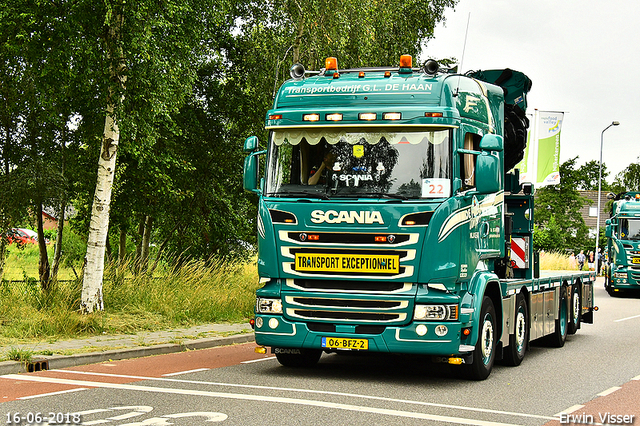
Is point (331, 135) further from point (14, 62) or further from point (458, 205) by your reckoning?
point (14, 62)

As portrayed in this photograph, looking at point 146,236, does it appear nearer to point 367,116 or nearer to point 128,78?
point 128,78

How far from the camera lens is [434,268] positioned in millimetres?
9117

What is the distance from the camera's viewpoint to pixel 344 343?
9.41 m

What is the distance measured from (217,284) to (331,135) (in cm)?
887

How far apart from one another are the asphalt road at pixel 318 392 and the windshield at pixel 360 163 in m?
2.29

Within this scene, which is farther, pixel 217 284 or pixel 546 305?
pixel 217 284

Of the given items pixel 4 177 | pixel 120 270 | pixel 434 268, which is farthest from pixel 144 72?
pixel 434 268

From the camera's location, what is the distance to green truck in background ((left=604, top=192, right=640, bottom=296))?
2955 centimetres

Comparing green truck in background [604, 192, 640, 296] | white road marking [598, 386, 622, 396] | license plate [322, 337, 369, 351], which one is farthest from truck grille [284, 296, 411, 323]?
green truck in background [604, 192, 640, 296]

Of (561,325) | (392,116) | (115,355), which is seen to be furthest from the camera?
(561,325)

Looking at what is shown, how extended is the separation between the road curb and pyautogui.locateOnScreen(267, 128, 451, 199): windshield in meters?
3.43

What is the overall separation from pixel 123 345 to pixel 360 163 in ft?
16.0

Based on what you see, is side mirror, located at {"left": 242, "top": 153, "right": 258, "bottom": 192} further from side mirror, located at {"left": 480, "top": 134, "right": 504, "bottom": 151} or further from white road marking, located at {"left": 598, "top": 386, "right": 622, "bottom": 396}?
white road marking, located at {"left": 598, "top": 386, "right": 622, "bottom": 396}

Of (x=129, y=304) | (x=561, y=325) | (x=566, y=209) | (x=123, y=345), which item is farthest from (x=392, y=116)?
(x=566, y=209)
